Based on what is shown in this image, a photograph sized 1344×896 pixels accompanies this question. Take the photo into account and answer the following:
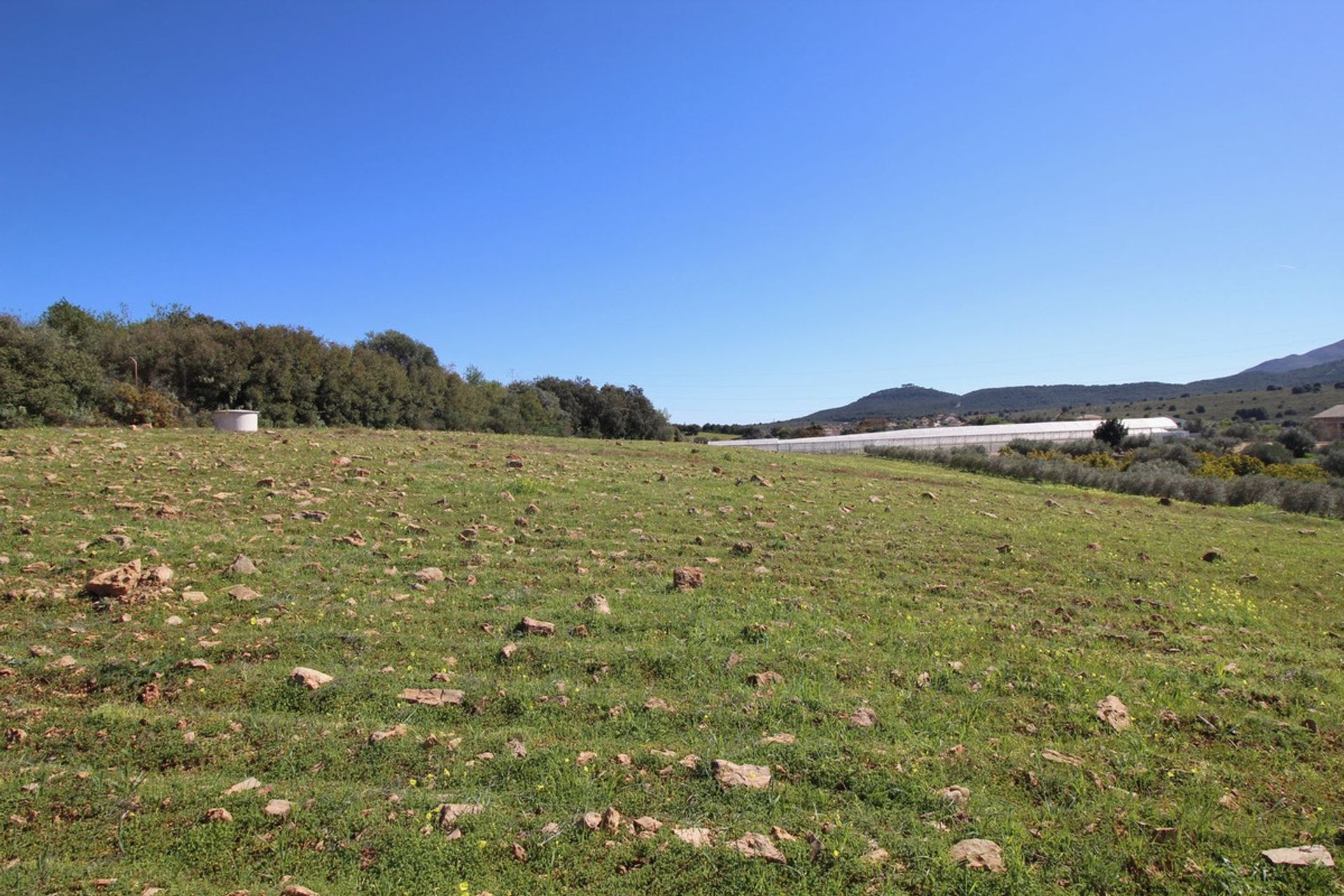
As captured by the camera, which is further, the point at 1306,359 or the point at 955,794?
the point at 1306,359

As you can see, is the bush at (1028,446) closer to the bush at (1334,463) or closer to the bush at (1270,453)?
the bush at (1270,453)

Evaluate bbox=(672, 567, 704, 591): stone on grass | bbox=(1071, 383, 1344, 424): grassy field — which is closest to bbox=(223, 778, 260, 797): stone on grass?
bbox=(672, 567, 704, 591): stone on grass

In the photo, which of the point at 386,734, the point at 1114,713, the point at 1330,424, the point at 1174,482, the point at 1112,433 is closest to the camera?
the point at 386,734

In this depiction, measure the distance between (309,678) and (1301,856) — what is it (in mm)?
6783

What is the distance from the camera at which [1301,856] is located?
4.05 metres

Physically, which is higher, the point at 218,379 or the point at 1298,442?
the point at 218,379

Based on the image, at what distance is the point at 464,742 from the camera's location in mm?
4910

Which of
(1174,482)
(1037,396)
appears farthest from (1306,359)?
(1174,482)

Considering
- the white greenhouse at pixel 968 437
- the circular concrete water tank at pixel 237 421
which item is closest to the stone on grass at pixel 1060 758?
the circular concrete water tank at pixel 237 421

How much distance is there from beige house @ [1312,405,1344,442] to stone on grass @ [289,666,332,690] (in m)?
81.8

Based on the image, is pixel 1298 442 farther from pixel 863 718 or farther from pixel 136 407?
pixel 136 407

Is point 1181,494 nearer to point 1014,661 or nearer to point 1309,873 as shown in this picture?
point 1014,661

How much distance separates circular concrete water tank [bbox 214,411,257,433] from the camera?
22.4 meters

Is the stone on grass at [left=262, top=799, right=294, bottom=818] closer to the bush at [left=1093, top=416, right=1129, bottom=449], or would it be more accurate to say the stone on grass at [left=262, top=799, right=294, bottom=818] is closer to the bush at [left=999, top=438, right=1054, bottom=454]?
the bush at [left=999, top=438, right=1054, bottom=454]
